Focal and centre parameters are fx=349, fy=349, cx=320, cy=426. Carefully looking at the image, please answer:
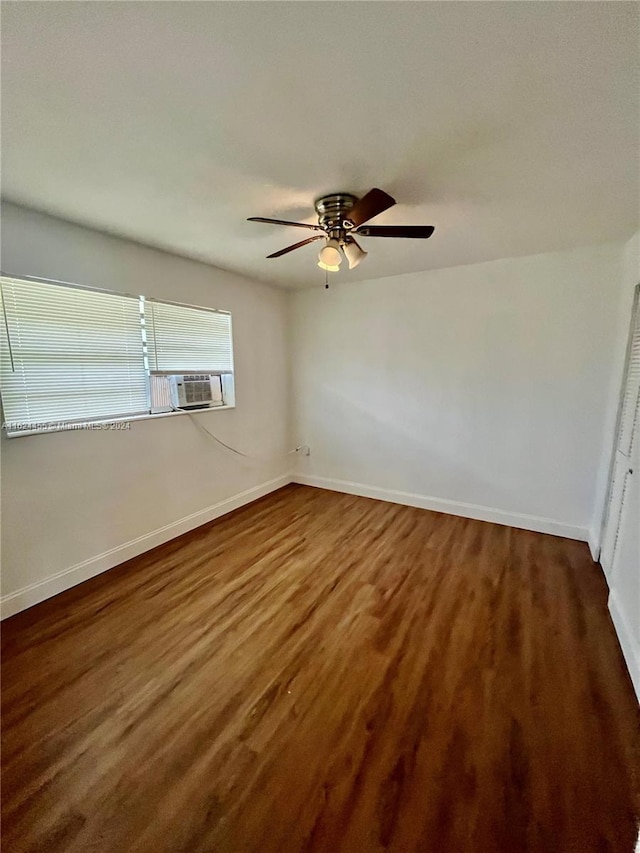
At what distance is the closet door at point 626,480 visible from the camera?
6.73 feet

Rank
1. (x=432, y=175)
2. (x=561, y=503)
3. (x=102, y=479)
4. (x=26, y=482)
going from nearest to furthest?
(x=432, y=175) → (x=26, y=482) → (x=102, y=479) → (x=561, y=503)

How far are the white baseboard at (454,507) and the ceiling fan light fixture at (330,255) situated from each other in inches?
103

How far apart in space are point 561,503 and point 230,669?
292 cm

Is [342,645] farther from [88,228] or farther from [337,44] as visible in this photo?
[88,228]

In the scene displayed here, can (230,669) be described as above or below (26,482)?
below

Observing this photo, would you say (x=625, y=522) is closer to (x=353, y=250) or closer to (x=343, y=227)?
(x=353, y=250)

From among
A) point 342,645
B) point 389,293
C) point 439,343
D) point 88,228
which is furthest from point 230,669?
point 389,293

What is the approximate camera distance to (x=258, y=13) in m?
0.90

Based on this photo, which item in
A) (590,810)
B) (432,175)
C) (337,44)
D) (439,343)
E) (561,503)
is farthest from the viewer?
(439,343)

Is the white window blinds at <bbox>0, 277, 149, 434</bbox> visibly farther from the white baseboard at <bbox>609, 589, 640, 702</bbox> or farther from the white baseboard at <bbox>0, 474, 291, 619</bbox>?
the white baseboard at <bbox>609, 589, 640, 702</bbox>

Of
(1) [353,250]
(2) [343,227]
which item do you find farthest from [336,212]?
(1) [353,250]

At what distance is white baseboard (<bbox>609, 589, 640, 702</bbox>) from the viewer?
1644mm

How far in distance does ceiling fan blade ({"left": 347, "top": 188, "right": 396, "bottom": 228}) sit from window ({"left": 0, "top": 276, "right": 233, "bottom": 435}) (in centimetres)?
184

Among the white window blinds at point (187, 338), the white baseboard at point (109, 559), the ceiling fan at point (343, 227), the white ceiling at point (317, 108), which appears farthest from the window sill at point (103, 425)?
the ceiling fan at point (343, 227)
